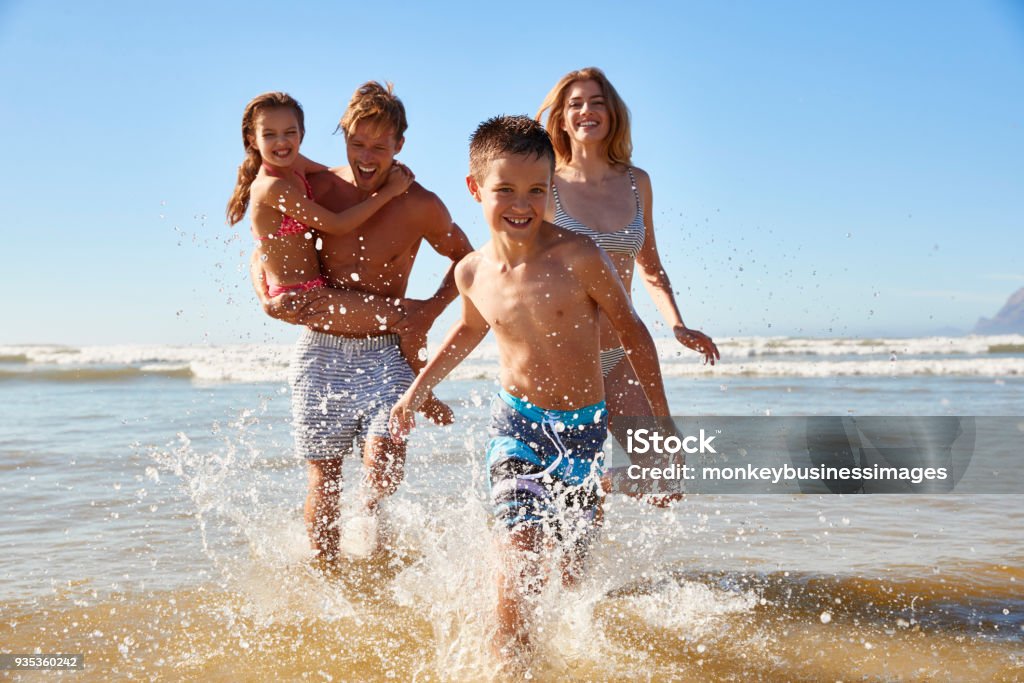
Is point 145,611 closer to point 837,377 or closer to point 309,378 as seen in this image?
point 309,378

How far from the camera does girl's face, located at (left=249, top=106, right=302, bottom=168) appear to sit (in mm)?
3561

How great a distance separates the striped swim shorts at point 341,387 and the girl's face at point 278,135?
0.74 meters

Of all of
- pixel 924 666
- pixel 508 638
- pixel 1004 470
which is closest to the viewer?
pixel 508 638

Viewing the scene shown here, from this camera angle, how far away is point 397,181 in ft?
11.6

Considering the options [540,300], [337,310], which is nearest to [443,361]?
[540,300]

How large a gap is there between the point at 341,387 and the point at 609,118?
1602mm

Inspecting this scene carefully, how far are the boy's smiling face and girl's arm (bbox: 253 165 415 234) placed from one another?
78cm

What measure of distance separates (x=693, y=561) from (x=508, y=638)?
165cm

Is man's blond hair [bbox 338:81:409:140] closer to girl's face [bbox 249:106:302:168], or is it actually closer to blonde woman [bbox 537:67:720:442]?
girl's face [bbox 249:106:302:168]

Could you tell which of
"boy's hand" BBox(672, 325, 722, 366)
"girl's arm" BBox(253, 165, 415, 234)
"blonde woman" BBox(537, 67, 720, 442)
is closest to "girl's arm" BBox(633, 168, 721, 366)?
"blonde woman" BBox(537, 67, 720, 442)

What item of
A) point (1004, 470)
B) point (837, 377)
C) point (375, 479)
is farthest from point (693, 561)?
point (837, 377)

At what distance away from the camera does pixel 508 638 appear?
2.68m

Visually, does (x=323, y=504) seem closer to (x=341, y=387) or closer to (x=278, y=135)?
(x=341, y=387)

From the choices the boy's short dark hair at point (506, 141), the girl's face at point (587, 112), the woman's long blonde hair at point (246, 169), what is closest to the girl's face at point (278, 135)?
the woman's long blonde hair at point (246, 169)
